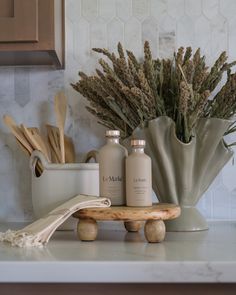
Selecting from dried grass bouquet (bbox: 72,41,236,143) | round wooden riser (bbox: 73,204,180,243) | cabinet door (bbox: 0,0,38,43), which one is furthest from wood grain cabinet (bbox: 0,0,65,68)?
round wooden riser (bbox: 73,204,180,243)

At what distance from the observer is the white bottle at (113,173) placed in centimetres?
99

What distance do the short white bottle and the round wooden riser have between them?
0.03m

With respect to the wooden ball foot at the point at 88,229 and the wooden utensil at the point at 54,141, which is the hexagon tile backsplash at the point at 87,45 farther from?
the wooden ball foot at the point at 88,229

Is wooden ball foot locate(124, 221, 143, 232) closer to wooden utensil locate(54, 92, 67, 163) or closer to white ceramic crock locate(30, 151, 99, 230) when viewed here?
white ceramic crock locate(30, 151, 99, 230)

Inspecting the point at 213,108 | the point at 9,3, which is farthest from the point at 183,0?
the point at 9,3

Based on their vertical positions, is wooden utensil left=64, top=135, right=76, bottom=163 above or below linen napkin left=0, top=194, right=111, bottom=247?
above

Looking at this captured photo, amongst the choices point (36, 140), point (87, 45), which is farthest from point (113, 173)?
point (87, 45)

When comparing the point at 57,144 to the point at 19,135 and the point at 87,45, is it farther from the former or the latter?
the point at 87,45

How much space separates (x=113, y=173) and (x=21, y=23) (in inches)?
15.1

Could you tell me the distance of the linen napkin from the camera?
866 millimetres

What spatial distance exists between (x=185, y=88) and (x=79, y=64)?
1.48 ft

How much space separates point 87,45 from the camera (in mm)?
1342

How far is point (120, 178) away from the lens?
1.00m

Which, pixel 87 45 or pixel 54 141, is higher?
pixel 87 45
